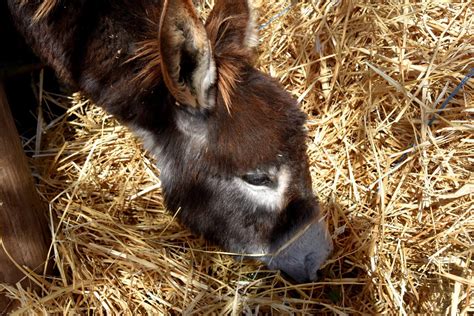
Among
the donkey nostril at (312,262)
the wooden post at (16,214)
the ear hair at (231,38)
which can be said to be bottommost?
Result: the donkey nostril at (312,262)

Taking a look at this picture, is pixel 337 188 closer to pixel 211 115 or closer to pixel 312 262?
pixel 312 262

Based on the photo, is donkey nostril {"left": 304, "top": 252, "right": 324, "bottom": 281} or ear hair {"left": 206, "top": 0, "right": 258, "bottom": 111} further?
donkey nostril {"left": 304, "top": 252, "right": 324, "bottom": 281}

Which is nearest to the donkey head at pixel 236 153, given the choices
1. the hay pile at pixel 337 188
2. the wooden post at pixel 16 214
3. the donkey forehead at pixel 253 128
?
the donkey forehead at pixel 253 128

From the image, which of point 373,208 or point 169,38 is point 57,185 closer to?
point 169,38

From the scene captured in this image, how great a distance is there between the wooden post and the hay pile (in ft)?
0.25

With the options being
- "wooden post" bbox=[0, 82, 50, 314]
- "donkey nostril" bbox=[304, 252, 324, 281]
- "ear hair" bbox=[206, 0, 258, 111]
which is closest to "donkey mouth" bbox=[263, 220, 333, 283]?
"donkey nostril" bbox=[304, 252, 324, 281]

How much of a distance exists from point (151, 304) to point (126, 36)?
47.0 inches

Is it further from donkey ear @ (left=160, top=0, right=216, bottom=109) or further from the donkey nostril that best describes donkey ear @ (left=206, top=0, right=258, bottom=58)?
the donkey nostril

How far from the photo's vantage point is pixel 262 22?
3186 millimetres

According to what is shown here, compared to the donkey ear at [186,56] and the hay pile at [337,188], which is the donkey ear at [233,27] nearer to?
the donkey ear at [186,56]

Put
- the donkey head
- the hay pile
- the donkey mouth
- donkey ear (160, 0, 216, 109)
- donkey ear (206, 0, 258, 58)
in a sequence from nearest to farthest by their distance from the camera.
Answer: donkey ear (160, 0, 216, 109) → the donkey head → donkey ear (206, 0, 258, 58) → the donkey mouth → the hay pile

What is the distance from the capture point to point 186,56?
1.52 m

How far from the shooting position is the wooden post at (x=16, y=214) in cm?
180

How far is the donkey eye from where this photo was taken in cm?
179
